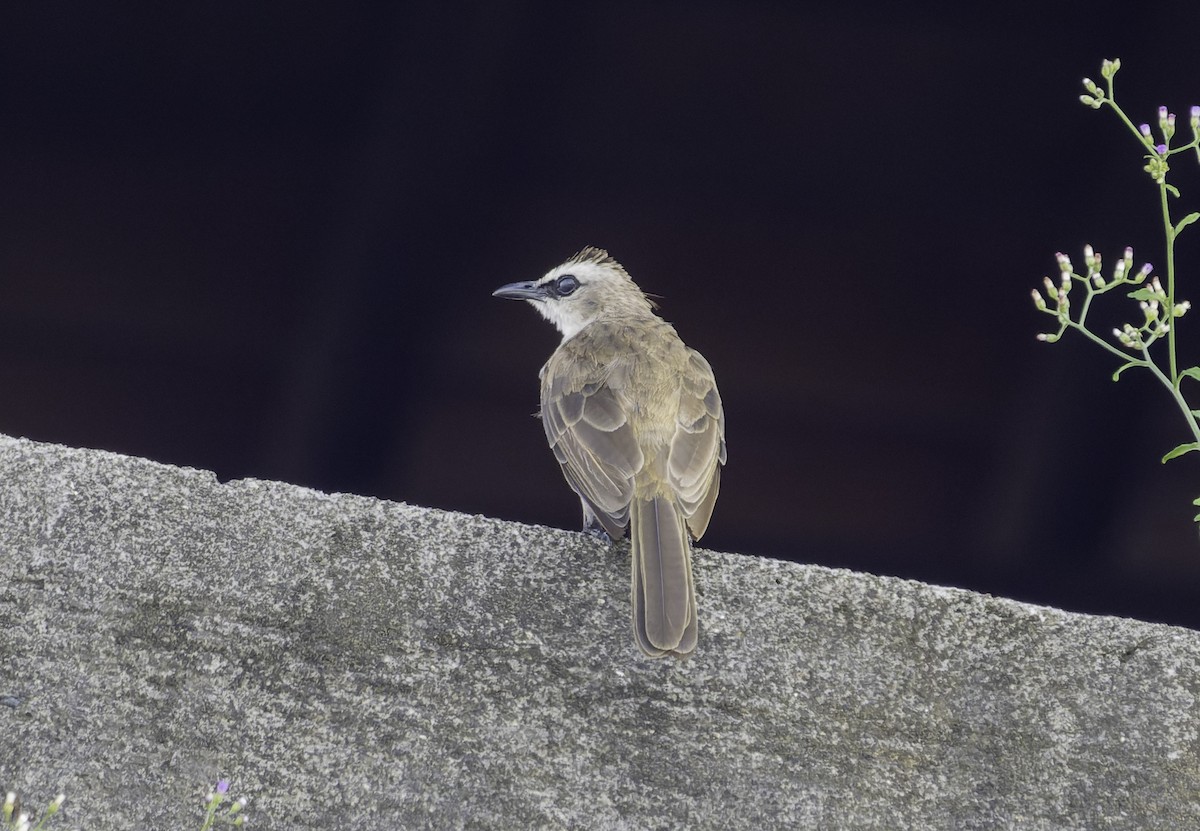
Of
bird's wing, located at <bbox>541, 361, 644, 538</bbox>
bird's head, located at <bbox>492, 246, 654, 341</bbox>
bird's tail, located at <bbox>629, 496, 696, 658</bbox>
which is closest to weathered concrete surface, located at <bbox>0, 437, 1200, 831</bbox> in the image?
bird's tail, located at <bbox>629, 496, 696, 658</bbox>

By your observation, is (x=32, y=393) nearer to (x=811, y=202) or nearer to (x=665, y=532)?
(x=811, y=202)

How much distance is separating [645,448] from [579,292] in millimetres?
2081

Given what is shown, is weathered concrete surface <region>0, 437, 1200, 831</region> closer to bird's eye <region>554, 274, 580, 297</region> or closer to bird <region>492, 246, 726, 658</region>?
bird <region>492, 246, 726, 658</region>

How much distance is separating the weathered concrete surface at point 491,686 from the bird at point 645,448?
4.0 inches

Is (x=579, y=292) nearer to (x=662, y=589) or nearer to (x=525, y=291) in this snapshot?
(x=525, y=291)

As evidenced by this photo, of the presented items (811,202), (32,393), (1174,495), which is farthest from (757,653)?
(32,393)

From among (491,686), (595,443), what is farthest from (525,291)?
(491,686)

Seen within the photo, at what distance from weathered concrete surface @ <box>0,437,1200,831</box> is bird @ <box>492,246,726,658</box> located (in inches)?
4.0

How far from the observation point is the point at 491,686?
2406mm

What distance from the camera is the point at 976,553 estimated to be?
25.0 ft

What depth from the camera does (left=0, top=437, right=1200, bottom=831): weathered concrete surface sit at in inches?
91.1

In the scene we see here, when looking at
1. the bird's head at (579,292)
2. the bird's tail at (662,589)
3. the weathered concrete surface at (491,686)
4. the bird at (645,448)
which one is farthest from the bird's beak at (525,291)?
the weathered concrete surface at (491,686)

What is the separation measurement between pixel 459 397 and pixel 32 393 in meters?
2.61

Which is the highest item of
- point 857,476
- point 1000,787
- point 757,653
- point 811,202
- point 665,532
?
point 811,202
